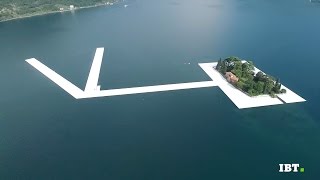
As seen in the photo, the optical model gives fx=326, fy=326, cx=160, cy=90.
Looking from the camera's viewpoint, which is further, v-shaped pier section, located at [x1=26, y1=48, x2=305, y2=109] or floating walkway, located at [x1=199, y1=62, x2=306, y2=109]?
v-shaped pier section, located at [x1=26, y1=48, x2=305, y2=109]

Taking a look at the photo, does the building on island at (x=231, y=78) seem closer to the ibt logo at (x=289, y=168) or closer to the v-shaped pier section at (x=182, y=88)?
the v-shaped pier section at (x=182, y=88)

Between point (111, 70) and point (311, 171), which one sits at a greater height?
point (111, 70)

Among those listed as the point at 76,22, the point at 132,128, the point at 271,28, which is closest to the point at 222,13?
the point at 271,28

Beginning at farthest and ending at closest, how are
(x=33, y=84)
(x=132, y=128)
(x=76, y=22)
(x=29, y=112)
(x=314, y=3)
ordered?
(x=314, y=3) < (x=76, y=22) < (x=33, y=84) < (x=29, y=112) < (x=132, y=128)

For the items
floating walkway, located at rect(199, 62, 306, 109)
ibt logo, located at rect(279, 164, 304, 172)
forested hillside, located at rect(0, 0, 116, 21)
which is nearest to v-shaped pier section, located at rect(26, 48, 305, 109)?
floating walkway, located at rect(199, 62, 306, 109)

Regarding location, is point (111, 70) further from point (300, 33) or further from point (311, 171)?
point (300, 33)

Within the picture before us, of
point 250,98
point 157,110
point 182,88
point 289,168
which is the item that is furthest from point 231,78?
point 289,168

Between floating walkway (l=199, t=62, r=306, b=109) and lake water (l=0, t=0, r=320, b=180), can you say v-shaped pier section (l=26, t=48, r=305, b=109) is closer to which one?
floating walkway (l=199, t=62, r=306, b=109)
